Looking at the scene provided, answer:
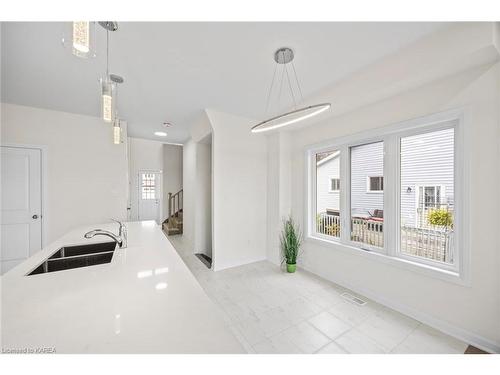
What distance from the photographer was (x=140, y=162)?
22.9 feet

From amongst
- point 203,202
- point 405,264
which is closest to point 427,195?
point 405,264

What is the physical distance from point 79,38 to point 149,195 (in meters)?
7.18

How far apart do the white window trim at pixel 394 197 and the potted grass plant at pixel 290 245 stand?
0.66ft

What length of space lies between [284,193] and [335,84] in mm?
1943

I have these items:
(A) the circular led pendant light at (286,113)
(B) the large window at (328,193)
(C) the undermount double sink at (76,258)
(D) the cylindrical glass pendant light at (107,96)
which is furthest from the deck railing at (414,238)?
(D) the cylindrical glass pendant light at (107,96)

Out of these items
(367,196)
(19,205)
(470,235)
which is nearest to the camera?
(470,235)

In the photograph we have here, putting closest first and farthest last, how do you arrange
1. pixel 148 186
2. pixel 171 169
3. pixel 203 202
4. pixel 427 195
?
pixel 427 195 → pixel 203 202 → pixel 148 186 → pixel 171 169

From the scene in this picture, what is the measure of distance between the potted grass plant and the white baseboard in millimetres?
963

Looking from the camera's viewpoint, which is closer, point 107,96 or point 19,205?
point 107,96

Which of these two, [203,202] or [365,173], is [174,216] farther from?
[365,173]

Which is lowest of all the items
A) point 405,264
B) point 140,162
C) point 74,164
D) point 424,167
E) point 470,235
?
point 405,264

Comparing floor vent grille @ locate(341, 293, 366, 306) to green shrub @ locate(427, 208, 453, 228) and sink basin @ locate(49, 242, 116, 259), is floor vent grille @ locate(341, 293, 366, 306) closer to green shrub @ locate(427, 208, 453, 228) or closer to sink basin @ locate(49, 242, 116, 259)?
green shrub @ locate(427, 208, 453, 228)
